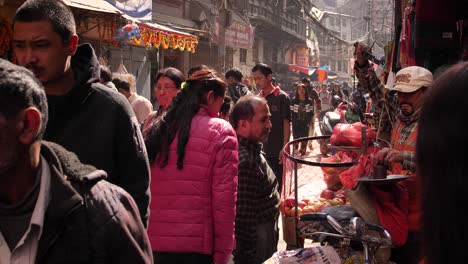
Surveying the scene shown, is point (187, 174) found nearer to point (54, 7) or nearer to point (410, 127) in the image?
point (54, 7)

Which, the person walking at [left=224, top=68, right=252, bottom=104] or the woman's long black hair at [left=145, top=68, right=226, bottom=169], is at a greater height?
the person walking at [left=224, top=68, right=252, bottom=104]

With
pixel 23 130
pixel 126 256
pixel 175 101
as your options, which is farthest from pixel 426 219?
pixel 175 101

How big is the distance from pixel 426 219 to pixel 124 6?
12207mm

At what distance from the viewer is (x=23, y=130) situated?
1.49m

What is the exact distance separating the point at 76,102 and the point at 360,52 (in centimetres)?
317

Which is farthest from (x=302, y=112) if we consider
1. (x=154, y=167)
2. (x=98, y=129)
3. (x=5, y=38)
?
(x=98, y=129)

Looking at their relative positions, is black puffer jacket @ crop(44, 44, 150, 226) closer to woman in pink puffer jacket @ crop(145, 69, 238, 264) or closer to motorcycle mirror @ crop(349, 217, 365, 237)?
woman in pink puffer jacket @ crop(145, 69, 238, 264)

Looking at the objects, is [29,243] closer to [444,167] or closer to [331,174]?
[444,167]

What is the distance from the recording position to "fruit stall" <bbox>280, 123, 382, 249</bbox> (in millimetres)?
3242

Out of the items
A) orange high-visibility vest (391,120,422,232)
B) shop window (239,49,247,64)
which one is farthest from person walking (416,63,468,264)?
shop window (239,49,247,64)

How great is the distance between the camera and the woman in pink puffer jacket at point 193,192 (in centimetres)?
306

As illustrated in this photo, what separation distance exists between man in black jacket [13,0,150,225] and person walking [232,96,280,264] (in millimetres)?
1126

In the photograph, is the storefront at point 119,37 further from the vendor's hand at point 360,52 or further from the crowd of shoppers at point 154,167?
the crowd of shoppers at point 154,167

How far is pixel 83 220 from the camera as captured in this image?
150 centimetres
